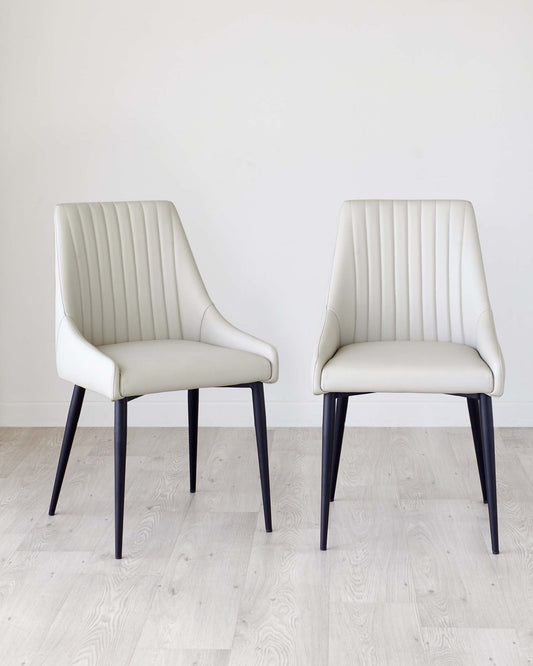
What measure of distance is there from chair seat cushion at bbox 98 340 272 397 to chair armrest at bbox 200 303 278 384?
3cm

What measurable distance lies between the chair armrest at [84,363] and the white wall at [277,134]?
102 centimetres

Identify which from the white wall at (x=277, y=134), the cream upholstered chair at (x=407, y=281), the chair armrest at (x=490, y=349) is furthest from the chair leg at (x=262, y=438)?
the white wall at (x=277, y=134)

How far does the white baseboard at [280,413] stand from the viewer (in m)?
3.56

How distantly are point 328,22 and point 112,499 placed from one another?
185cm

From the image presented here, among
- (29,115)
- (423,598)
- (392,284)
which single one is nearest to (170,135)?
(29,115)

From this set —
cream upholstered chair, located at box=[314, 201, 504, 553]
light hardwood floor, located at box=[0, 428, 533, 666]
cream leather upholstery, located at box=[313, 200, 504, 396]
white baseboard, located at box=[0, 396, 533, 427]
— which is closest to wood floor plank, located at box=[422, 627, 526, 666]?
light hardwood floor, located at box=[0, 428, 533, 666]

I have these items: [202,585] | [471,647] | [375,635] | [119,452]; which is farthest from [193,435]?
[471,647]

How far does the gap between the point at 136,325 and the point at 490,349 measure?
3.45 ft

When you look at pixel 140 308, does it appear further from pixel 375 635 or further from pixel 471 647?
pixel 471 647

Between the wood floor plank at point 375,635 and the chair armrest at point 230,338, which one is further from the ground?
the chair armrest at point 230,338

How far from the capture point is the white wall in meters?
3.36

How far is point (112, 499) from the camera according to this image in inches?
111

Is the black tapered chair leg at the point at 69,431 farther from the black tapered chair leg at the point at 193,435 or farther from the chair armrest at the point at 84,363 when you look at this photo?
the black tapered chair leg at the point at 193,435

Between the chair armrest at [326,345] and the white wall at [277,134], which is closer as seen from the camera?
the chair armrest at [326,345]
